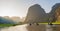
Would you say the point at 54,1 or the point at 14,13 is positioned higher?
the point at 54,1

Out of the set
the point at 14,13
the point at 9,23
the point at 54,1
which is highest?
the point at 54,1

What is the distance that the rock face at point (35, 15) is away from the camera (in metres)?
1.96

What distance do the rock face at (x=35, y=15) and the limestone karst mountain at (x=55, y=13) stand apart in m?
0.11

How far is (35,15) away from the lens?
6.47 feet

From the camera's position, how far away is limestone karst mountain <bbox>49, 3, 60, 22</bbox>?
198 cm

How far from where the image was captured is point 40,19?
1962mm

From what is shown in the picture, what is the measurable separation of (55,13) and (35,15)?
32 cm

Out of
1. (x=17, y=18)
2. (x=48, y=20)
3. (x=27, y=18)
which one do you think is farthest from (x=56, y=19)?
(x=17, y=18)

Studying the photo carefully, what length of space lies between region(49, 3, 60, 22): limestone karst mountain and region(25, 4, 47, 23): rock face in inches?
4.4

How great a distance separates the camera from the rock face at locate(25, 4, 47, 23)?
1.96 metres

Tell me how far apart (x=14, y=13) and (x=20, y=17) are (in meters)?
0.11

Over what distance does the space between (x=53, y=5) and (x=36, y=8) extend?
0.90 ft

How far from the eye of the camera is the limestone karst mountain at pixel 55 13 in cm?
198

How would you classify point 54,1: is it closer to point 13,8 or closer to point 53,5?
point 53,5
